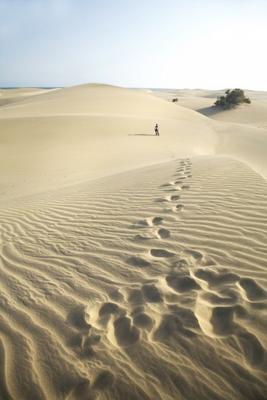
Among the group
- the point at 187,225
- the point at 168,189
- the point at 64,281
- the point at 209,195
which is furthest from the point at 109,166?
the point at 64,281

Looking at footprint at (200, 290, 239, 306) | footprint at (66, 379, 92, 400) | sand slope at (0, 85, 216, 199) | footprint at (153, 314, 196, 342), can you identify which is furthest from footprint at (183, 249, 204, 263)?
sand slope at (0, 85, 216, 199)

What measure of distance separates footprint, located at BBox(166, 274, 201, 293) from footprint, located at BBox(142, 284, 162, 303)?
17 cm

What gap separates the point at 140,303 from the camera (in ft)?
9.38

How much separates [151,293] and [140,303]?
176mm

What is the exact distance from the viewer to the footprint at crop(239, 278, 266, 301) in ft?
9.06

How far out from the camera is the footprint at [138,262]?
348cm

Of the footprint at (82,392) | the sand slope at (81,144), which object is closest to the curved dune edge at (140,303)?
the footprint at (82,392)

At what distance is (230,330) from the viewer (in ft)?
7.98

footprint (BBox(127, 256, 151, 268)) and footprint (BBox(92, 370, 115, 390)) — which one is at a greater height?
footprint (BBox(127, 256, 151, 268))

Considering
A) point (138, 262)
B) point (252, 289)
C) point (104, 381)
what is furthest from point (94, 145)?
point (104, 381)

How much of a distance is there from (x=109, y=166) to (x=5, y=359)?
10.6 metres

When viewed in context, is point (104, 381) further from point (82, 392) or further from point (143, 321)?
point (143, 321)

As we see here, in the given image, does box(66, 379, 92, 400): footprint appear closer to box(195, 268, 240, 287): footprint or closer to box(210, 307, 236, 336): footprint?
box(210, 307, 236, 336): footprint

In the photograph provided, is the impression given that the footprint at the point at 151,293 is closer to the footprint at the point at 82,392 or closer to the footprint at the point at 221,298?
the footprint at the point at 221,298
